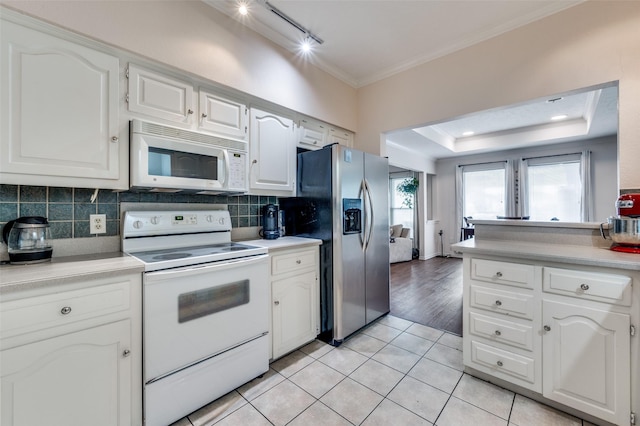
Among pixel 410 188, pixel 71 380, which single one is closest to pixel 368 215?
pixel 71 380

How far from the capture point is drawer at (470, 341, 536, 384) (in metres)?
1.66

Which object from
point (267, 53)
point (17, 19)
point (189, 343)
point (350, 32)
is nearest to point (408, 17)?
point (350, 32)

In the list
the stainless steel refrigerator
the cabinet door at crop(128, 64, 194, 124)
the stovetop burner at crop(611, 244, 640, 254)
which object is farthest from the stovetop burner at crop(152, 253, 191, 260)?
the stovetop burner at crop(611, 244, 640, 254)

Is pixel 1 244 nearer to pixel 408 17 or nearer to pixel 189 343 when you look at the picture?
pixel 189 343

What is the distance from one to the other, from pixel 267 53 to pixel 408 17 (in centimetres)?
123

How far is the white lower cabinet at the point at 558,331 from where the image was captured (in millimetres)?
1396

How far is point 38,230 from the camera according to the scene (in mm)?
1460

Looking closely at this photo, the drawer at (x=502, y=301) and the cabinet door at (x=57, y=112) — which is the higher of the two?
the cabinet door at (x=57, y=112)

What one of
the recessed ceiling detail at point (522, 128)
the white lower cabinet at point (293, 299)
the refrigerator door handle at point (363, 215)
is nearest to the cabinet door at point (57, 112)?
the white lower cabinet at point (293, 299)

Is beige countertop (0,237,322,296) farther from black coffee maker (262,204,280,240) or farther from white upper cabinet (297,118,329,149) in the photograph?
white upper cabinet (297,118,329,149)

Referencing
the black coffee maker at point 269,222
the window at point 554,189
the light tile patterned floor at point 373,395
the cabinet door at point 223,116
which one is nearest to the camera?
the light tile patterned floor at point 373,395

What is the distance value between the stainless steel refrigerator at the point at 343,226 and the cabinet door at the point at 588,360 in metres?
1.38

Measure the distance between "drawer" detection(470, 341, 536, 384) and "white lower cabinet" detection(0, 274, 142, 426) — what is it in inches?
83.5

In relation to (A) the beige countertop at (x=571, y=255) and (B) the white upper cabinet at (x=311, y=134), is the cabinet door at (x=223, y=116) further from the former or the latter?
(A) the beige countertop at (x=571, y=255)
